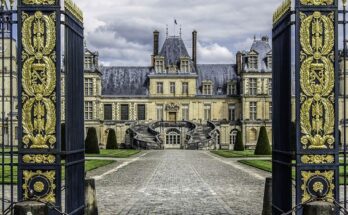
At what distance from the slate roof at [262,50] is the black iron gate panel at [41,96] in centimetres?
4130

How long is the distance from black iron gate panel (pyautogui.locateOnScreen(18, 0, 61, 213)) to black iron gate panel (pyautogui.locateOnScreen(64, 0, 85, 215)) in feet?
0.55

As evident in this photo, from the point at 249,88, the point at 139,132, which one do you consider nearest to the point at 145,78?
the point at 139,132

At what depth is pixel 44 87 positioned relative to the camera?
216 inches

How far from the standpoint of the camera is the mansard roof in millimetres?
47656

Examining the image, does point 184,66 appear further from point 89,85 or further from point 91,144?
point 91,144

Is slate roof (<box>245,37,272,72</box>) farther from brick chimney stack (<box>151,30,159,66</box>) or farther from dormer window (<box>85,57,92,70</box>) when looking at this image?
dormer window (<box>85,57,92,70</box>)

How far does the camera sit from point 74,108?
19.8ft

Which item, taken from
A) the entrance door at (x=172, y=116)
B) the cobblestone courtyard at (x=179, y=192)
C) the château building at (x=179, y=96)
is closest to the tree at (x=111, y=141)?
the château building at (x=179, y=96)

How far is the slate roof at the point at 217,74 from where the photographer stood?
48.6 meters

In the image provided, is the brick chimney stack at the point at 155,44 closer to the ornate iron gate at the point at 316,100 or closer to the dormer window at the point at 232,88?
the dormer window at the point at 232,88

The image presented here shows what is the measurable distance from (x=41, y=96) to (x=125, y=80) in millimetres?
43333

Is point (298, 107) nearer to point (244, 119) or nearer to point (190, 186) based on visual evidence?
point (190, 186)

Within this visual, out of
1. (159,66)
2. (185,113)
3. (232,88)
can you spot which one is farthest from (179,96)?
(232,88)

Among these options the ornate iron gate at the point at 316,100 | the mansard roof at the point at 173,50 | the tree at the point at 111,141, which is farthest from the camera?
the mansard roof at the point at 173,50
